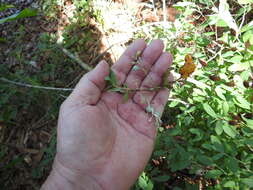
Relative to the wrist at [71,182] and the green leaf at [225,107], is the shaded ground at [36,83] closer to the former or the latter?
the wrist at [71,182]

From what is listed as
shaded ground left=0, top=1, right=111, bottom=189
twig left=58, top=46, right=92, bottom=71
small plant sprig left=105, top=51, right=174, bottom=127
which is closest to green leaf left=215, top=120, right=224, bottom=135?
small plant sprig left=105, top=51, right=174, bottom=127

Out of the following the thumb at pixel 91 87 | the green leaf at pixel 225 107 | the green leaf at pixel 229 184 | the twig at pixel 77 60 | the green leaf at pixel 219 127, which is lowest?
the green leaf at pixel 229 184

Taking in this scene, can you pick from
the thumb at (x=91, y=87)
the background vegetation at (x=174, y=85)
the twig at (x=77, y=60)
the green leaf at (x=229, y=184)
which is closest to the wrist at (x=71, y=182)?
the background vegetation at (x=174, y=85)

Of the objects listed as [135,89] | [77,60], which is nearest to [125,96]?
[135,89]

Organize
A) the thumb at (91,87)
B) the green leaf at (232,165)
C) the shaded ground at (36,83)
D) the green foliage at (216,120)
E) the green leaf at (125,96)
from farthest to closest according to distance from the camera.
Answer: the shaded ground at (36,83)
the green leaf at (125,96)
the thumb at (91,87)
the green foliage at (216,120)
the green leaf at (232,165)

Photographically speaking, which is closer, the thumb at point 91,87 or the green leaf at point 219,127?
the green leaf at point 219,127

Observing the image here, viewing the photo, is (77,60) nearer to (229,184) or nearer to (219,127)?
(219,127)

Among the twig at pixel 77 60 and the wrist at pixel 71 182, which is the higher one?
the twig at pixel 77 60
